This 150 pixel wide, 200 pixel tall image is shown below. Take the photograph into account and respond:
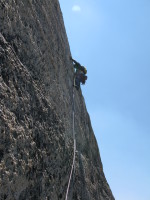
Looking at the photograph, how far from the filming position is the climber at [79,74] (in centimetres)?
932

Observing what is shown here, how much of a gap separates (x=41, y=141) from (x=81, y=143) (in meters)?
2.96

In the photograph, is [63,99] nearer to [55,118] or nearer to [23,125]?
[55,118]

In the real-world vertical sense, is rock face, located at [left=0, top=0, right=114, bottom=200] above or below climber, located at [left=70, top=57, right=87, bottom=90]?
below

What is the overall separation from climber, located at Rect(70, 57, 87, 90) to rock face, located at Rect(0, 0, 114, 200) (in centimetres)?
136

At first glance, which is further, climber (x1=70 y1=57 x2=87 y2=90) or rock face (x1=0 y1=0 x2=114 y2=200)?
climber (x1=70 y1=57 x2=87 y2=90)

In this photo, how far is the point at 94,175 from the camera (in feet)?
26.7

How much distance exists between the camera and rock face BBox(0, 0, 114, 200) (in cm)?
420

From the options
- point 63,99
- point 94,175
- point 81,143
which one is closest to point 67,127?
point 63,99

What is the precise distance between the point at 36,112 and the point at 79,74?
15.5ft

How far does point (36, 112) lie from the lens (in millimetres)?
5047

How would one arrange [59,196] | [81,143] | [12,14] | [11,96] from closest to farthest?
1. [11,96]
2. [12,14]
3. [59,196]
4. [81,143]

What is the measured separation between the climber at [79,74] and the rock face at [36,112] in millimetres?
1359

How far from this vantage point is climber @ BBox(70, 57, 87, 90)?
932 cm

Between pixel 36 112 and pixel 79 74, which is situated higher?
pixel 79 74
